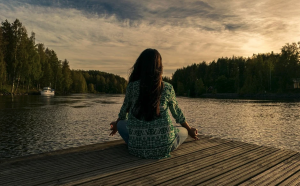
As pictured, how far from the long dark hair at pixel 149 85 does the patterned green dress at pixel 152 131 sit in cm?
14

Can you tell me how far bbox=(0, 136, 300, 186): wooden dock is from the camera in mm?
3477

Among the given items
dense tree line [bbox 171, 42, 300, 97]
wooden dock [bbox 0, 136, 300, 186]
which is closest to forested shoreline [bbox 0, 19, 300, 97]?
dense tree line [bbox 171, 42, 300, 97]

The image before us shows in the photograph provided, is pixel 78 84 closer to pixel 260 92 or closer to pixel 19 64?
pixel 19 64

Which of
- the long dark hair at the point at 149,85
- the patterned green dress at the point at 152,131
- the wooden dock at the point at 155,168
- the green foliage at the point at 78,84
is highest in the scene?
the green foliage at the point at 78,84

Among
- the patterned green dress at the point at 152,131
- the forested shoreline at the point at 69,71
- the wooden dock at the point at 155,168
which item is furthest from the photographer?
the forested shoreline at the point at 69,71

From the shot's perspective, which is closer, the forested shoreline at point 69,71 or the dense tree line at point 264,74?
the forested shoreline at point 69,71

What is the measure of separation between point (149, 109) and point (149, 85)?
0.43 meters

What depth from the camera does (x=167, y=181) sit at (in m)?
3.44

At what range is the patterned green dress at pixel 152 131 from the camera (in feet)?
13.6

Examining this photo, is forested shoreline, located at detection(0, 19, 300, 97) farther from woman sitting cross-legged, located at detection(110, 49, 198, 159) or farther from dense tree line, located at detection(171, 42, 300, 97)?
woman sitting cross-legged, located at detection(110, 49, 198, 159)

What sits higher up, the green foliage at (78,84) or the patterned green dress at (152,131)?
the green foliage at (78,84)

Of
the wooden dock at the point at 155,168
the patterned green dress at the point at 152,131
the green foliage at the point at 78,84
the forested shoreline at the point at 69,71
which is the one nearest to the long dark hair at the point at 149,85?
the patterned green dress at the point at 152,131

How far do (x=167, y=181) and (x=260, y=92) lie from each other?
348ft

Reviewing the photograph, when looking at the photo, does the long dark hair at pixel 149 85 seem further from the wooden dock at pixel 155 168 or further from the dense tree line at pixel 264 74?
the dense tree line at pixel 264 74
